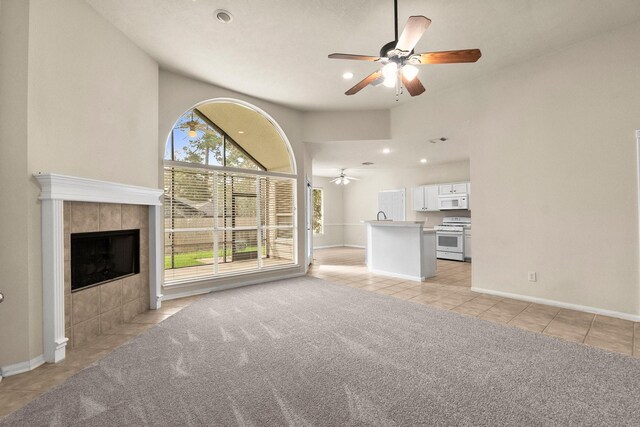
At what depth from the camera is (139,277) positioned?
3.59 metres

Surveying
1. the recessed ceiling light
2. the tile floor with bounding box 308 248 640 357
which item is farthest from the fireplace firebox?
the tile floor with bounding box 308 248 640 357

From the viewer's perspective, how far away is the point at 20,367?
2199 millimetres

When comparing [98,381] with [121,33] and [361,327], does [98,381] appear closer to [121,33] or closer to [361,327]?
[361,327]

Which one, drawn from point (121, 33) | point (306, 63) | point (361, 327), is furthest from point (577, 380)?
point (121, 33)

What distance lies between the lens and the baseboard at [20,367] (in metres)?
2.15

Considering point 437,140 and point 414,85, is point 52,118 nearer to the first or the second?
point 414,85

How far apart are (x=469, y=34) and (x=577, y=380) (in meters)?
3.37

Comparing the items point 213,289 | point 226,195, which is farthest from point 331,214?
point 213,289

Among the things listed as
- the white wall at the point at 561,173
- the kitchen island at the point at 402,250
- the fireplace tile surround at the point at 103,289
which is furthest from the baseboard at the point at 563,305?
the fireplace tile surround at the point at 103,289

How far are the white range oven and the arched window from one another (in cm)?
433

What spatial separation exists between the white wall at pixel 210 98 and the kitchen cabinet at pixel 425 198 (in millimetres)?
4250

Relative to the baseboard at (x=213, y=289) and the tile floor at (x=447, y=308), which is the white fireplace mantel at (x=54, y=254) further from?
the baseboard at (x=213, y=289)

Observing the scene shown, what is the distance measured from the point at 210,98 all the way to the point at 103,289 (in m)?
3.00

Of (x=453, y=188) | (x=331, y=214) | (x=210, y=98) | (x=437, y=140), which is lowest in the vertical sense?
(x=331, y=214)
